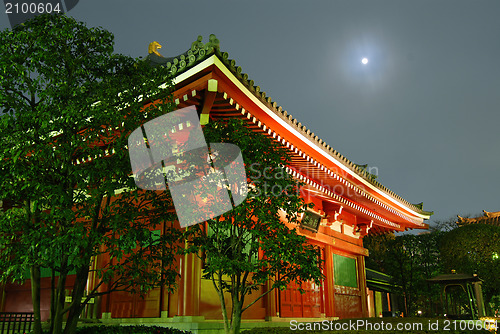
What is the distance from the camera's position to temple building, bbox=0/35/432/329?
23.2 ft

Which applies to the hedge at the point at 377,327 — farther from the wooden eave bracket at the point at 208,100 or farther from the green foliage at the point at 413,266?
the green foliage at the point at 413,266

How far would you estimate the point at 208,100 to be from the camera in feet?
23.4

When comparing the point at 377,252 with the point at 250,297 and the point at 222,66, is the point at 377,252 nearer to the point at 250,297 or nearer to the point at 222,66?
the point at 250,297

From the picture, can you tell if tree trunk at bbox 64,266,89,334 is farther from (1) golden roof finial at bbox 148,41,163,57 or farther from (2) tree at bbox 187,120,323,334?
(1) golden roof finial at bbox 148,41,163,57

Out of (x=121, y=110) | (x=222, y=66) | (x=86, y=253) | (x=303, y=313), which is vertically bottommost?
(x=303, y=313)

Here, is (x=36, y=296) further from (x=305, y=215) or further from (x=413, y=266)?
(x=413, y=266)

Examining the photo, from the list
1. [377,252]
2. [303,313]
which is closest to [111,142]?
[303,313]

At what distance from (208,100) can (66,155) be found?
101 inches

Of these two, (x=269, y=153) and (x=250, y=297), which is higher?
(x=269, y=153)

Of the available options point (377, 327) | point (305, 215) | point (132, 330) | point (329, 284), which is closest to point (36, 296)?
point (132, 330)

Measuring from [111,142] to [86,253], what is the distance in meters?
1.80

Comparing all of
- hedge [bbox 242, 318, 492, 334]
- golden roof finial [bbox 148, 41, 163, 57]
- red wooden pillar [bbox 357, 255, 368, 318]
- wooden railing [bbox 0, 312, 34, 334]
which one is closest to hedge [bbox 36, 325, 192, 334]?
wooden railing [bbox 0, 312, 34, 334]

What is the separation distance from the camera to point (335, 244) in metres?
14.5

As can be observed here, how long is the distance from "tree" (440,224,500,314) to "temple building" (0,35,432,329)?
491cm
